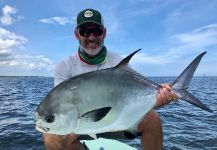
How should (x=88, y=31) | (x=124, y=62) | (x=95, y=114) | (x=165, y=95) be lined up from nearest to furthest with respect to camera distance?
(x=95, y=114)
(x=124, y=62)
(x=165, y=95)
(x=88, y=31)

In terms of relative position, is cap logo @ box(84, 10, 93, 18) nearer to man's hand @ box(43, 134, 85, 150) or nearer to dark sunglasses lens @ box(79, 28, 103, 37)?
dark sunglasses lens @ box(79, 28, 103, 37)

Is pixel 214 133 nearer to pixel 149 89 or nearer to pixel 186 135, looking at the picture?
pixel 186 135

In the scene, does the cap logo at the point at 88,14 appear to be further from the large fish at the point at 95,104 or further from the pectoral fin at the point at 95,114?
the pectoral fin at the point at 95,114

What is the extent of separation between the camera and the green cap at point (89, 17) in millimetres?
4629

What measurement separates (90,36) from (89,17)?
263mm

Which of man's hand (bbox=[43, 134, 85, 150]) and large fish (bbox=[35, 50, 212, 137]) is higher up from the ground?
large fish (bbox=[35, 50, 212, 137])

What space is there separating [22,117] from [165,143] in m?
7.84

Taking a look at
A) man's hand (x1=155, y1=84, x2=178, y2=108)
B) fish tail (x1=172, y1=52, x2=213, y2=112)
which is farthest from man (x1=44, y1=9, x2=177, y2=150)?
fish tail (x1=172, y1=52, x2=213, y2=112)

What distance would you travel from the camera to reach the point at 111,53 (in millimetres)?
5379

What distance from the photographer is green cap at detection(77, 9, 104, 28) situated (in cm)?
463

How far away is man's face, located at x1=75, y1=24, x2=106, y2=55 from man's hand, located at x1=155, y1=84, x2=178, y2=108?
116 centimetres

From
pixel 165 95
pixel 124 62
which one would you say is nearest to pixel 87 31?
pixel 124 62

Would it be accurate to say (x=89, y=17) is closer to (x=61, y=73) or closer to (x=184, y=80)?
(x=61, y=73)

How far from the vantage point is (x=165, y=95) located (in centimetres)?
413
